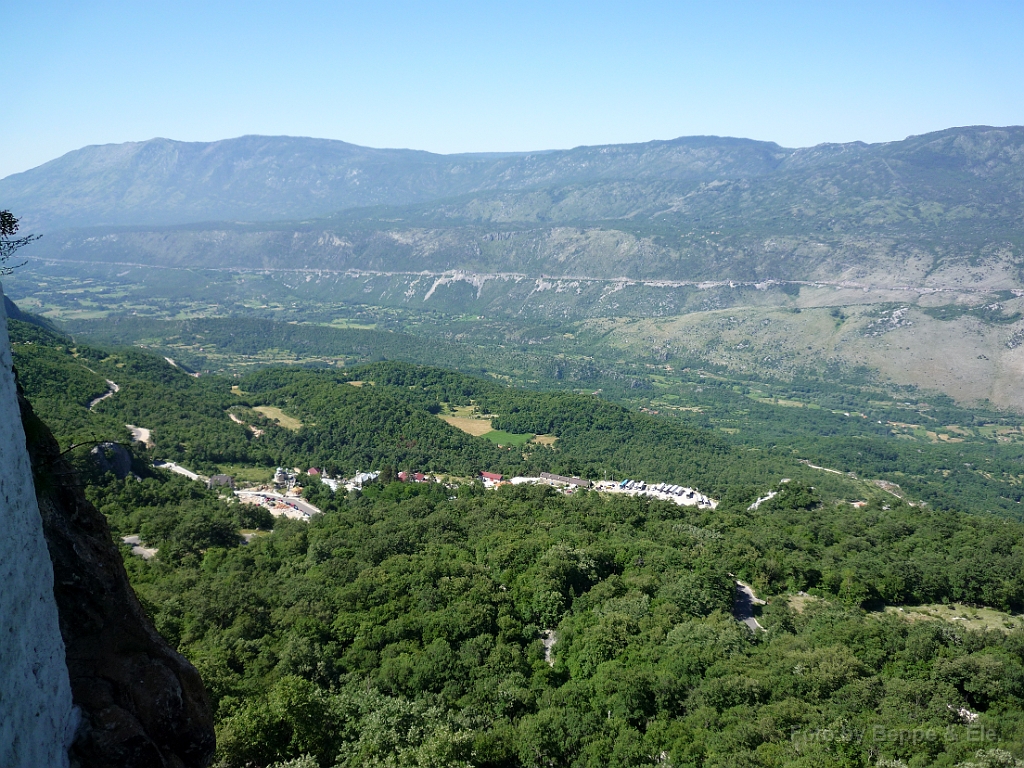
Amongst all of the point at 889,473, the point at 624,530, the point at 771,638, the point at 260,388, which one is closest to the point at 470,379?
the point at 260,388

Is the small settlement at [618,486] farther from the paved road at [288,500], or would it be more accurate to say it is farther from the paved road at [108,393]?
the paved road at [108,393]

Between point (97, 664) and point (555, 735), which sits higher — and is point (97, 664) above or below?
above

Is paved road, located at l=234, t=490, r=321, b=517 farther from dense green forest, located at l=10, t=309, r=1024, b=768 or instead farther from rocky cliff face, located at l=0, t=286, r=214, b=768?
rocky cliff face, located at l=0, t=286, r=214, b=768

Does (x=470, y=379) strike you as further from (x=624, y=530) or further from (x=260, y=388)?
(x=624, y=530)

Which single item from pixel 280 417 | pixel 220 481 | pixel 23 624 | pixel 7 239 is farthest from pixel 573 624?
pixel 280 417

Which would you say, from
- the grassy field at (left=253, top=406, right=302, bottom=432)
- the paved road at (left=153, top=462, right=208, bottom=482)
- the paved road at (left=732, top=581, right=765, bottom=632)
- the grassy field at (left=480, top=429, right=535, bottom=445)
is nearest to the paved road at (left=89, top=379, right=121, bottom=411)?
the paved road at (left=153, top=462, right=208, bottom=482)

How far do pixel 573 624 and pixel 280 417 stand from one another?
3315 inches

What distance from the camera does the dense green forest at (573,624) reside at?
2630 centimetres

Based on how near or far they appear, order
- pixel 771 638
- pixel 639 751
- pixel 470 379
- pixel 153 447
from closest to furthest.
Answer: pixel 639 751 → pixel 771 638 → pixel 153 447 → pixel 470 379

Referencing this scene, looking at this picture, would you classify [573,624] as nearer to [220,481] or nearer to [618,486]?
[220,481]

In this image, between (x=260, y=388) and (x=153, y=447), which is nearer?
(x=153, y=447)

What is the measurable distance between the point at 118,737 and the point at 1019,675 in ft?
114

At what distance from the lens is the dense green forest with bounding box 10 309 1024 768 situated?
2630 cm

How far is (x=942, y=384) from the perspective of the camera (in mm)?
191625
